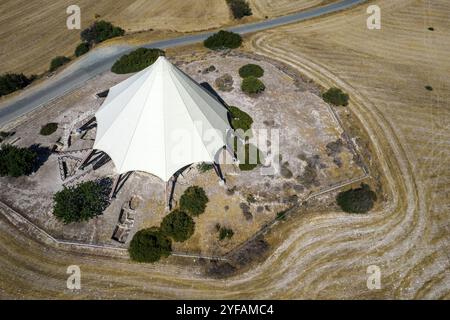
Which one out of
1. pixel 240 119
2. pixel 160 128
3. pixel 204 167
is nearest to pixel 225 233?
pixel 204 167

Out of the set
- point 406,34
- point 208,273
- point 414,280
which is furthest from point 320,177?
point 406,34

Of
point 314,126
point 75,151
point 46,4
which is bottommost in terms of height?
point 314,126

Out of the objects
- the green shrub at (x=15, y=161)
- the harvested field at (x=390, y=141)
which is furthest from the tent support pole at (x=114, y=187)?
the harvested field at (x=390, y=141)

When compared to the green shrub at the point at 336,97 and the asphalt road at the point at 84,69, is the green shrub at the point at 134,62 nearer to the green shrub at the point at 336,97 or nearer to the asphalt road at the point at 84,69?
the asphalt road at the point at 84,69

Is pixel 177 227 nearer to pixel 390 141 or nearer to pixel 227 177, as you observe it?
pixel 227 177

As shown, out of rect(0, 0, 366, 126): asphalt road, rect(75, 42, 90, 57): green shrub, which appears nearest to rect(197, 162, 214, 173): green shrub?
rect(0, 0, 366, 126): asphalt road

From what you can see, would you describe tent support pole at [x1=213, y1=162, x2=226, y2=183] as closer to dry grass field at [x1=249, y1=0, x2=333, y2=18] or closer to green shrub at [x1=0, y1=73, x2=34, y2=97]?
green shrub at [x1=0, y1=73, x2=34, y2=97]

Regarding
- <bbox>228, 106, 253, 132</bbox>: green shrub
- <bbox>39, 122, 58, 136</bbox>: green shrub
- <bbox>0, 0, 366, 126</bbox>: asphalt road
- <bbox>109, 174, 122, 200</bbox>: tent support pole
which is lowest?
<bbox>109, 174, 122, 200</bbox>: tent support pole

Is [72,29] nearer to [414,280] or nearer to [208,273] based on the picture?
[208,273]
